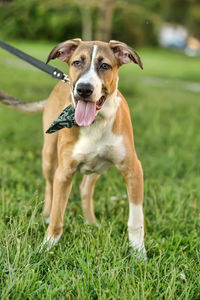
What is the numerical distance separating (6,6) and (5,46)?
353 centimetres

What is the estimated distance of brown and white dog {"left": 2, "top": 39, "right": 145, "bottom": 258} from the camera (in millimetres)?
2943

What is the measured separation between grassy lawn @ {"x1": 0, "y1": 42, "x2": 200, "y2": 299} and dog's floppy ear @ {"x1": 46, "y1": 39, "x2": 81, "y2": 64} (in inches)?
44.4

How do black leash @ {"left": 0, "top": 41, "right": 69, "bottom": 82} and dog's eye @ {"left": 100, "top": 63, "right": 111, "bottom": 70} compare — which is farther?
black leash @ {"left": 0, "top": 41, "right": 69, "bottom": 82}

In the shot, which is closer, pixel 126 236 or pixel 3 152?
pixel 126 236

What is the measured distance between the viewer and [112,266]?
2.98 meters

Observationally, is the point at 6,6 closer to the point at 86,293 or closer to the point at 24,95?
the point at 24,95

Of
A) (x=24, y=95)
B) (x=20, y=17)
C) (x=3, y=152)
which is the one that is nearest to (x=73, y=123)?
(x=3, y=152)

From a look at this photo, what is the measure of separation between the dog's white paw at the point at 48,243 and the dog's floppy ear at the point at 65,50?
1432 mm

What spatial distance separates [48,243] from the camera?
3.23 meters

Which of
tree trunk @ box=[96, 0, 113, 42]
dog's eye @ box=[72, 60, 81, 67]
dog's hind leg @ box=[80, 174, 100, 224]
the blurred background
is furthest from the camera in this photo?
tree trunk @ box=[96, 0, 113, 42]

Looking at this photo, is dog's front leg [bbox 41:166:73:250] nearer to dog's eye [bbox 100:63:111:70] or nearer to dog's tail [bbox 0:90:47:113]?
dog's eye [bbox 100:63:111:70]

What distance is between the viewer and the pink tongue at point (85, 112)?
2.94 meters

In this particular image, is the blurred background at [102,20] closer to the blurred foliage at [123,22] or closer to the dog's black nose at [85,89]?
the blurred foliage at [123,22]

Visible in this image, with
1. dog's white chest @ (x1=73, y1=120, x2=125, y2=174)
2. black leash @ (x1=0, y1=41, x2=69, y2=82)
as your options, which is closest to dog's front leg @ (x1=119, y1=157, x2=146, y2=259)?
dog's white chest @ (x1=73, y1=120, x2=125, y2=174)
